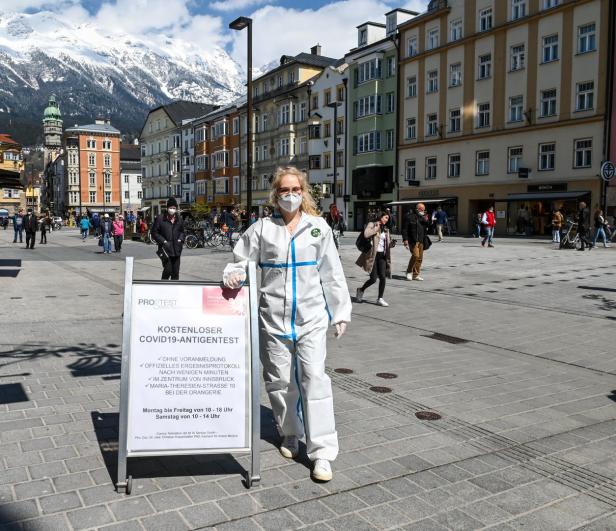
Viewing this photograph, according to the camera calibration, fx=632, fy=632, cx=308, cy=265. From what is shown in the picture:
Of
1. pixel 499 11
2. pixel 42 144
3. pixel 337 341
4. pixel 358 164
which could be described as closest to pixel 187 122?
pixel 358 164

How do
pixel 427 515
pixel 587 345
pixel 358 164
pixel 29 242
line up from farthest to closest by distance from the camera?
pixel 358 164
pixel 29 242
pixel 587 345
pixel 427 515

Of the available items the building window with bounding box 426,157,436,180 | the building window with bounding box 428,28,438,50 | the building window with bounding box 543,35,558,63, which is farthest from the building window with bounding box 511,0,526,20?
the building window with bounding box 426,157,436,180

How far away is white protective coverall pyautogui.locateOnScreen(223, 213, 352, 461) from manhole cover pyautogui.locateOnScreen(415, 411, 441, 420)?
1.23 metres

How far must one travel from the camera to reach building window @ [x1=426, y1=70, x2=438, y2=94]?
1663 inches

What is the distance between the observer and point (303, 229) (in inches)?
152

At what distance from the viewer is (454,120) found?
40938 mm

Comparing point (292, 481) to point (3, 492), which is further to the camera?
point (292, 481)

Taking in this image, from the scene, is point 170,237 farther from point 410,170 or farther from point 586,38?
point 410,170

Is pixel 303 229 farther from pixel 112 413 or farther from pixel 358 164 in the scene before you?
pixel 358 164

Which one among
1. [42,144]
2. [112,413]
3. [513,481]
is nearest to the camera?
[513,481]

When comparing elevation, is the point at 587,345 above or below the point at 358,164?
A: below

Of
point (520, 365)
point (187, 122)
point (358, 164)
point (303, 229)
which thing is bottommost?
point (520, 365)

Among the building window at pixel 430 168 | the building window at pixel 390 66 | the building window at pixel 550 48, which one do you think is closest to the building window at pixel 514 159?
the building window at pixel 550 48

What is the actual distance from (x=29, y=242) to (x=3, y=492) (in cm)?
2880
